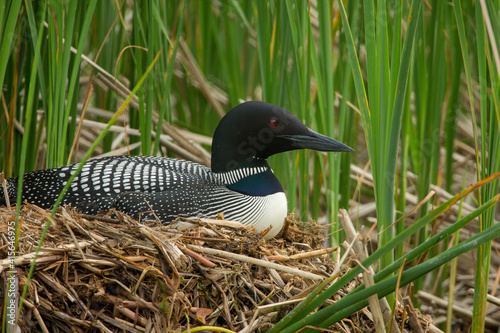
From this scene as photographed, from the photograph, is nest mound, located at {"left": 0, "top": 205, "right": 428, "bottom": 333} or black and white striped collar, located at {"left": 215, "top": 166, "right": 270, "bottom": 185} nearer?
nest mound, located at {"left": 0, "top": 205, "right": 428, "bottom": 333}

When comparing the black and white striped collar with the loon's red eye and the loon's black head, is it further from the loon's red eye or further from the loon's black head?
the loon's red eye

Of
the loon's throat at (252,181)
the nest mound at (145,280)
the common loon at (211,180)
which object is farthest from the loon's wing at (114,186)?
the nest mound at (145,280)

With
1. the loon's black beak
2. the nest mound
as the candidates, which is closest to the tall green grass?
the loon's black beak

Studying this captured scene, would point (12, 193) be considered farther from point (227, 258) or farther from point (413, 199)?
point (413, 199)

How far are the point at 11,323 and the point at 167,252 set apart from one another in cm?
37

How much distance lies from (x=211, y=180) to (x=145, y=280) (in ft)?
2.20

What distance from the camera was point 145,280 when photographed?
4.65ft

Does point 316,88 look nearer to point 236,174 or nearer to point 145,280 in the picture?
point 236,174

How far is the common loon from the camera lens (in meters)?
1.84

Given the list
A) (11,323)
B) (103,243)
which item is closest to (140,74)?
(103,243)

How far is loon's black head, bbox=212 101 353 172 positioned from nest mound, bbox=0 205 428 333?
1.49 feet

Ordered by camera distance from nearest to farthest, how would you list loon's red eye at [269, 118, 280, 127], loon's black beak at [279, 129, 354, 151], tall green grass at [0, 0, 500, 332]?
tall green grass at [0, 0, 500, 332] < loon's black beak at [279, 129, 354, 151] < loon's red eye at [269, 118, 280, 127]

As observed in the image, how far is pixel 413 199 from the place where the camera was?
8.46ft

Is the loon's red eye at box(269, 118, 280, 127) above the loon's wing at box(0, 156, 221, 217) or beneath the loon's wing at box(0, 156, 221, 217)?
above
